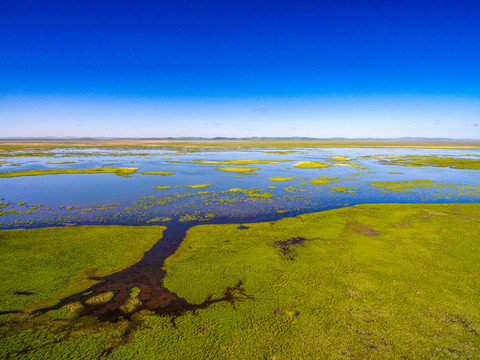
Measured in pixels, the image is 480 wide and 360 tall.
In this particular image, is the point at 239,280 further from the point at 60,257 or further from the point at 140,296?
the point at 60,257

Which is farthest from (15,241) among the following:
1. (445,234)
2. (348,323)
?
(445,234)

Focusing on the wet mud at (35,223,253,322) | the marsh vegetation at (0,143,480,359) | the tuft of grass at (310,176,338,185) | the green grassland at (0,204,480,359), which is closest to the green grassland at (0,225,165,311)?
the marsh vegetation at (0,143,480,359)

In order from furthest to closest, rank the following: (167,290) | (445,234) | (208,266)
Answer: (445,234) → (208,266) → (167,290)

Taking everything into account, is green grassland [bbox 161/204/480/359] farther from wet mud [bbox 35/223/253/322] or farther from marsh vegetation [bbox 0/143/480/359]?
wet mud [bbox 35/223/253/322]

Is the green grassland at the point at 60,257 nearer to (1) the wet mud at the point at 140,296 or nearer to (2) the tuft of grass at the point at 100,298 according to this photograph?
(1) the wet mud at the point at 140,296

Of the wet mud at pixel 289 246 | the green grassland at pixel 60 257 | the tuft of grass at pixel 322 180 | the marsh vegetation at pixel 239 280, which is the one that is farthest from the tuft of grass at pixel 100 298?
the tuft of grass at pixel 322 180

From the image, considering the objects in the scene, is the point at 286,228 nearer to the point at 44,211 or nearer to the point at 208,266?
the point at 208,266
